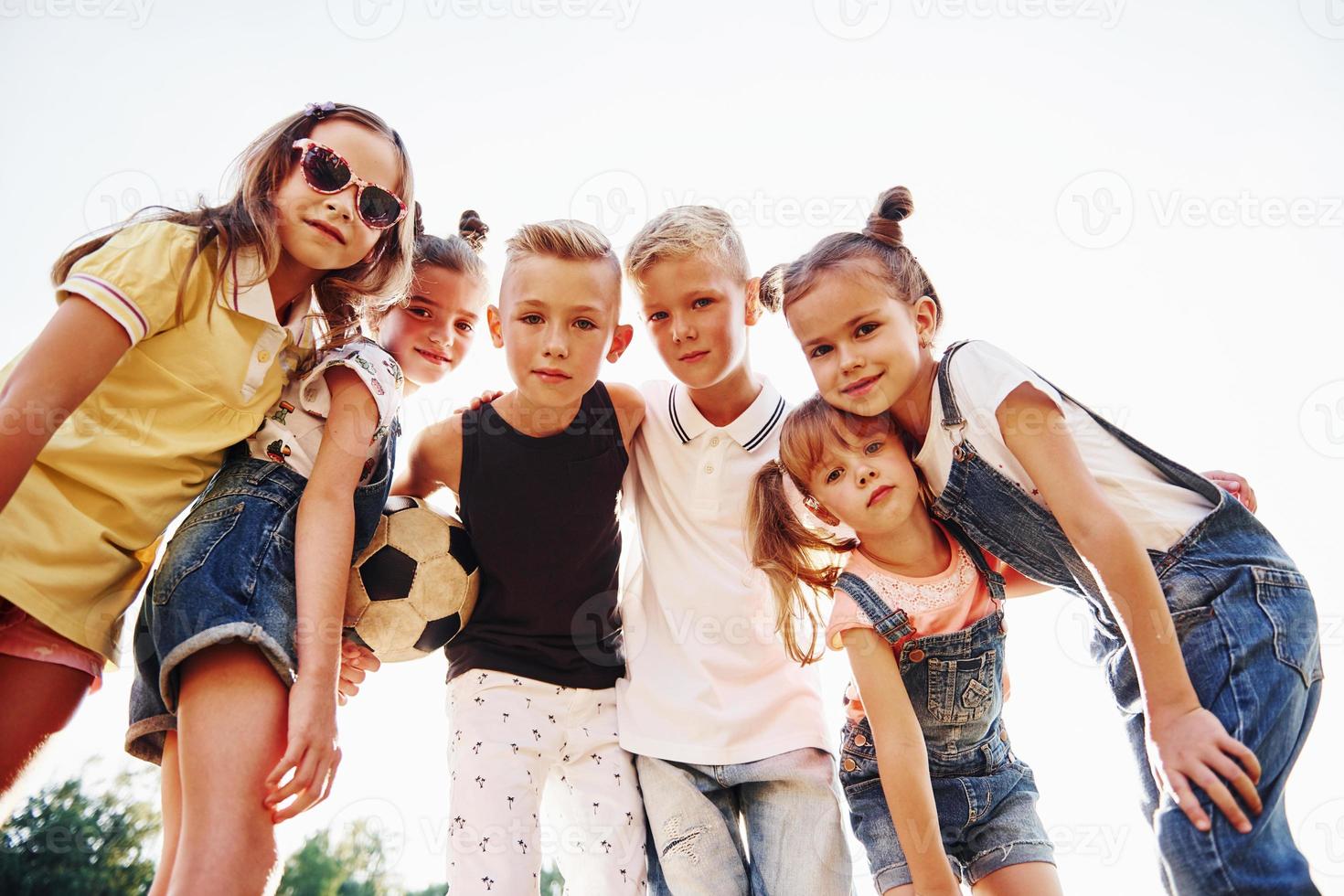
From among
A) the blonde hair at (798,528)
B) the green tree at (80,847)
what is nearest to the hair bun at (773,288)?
the blonde hair at (798,528)

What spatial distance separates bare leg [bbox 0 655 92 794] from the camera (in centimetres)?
225

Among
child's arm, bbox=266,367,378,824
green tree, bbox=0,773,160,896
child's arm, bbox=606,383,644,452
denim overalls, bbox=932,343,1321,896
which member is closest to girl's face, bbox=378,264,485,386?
child's arm, bbox=606,383,644,452

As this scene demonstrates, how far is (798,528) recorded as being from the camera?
2984 mm

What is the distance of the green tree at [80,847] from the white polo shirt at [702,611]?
14505mm

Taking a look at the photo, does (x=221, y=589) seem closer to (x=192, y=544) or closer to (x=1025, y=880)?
(x=192, y=544)

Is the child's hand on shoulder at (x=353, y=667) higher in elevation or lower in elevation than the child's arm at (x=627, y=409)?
lower

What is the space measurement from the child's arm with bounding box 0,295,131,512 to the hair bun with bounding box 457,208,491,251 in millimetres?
1661

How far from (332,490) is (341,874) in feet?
62.3

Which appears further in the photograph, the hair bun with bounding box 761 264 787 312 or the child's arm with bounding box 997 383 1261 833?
the hair bun with bounding box 761 264 787 312

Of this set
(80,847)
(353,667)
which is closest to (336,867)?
(80,847)

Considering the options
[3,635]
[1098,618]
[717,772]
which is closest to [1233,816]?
[1098,618]

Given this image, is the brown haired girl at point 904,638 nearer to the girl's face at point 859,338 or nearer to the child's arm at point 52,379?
the girl's face at point 859,338

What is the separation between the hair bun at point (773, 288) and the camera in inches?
129

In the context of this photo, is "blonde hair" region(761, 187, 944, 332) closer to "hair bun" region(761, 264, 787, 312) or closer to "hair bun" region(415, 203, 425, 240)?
"hair bun" region(761, 264, 787, 312)
